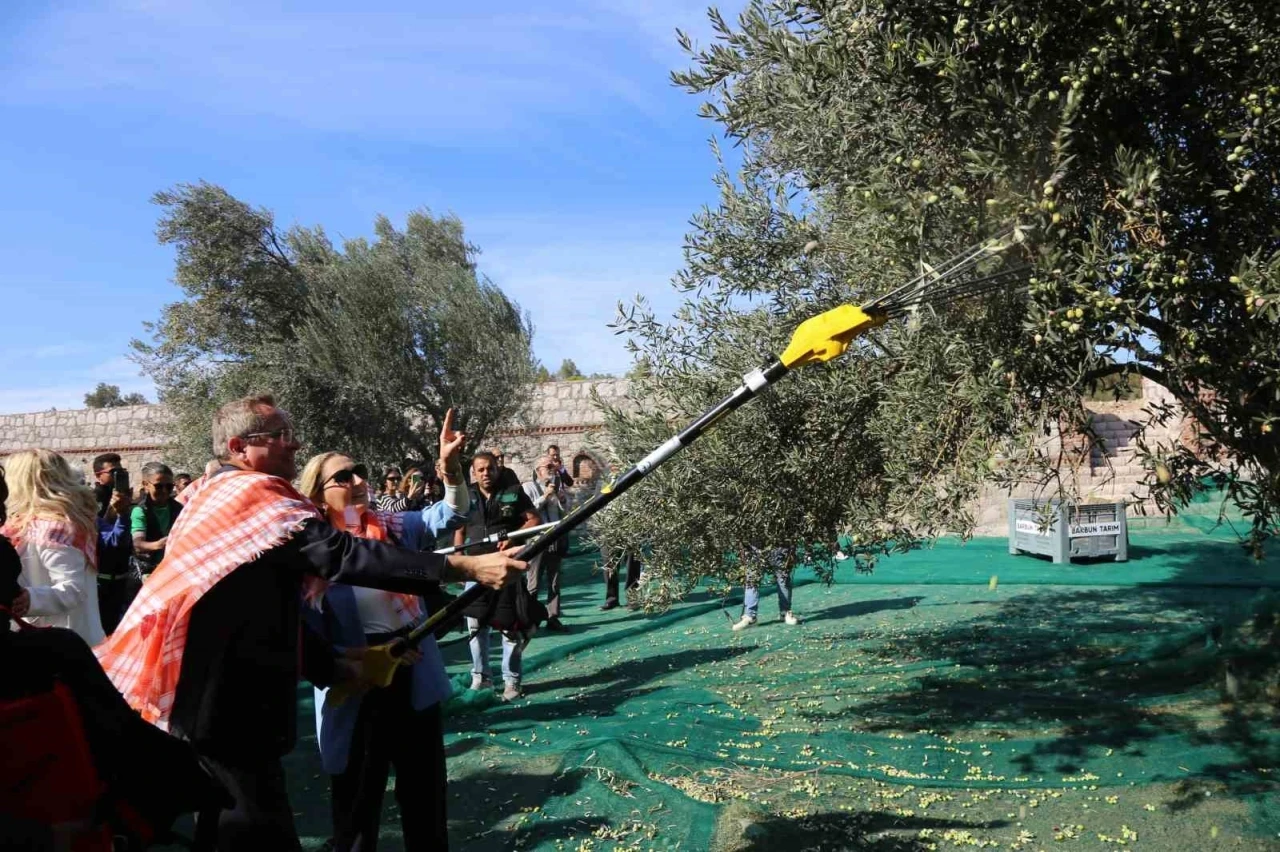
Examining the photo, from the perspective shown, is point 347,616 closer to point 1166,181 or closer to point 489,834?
point 489,834

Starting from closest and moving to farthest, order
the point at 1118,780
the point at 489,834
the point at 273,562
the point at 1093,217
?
the point at 273,562 < the point at 1093,217 < the point at 489,834 < the point at 1118,780

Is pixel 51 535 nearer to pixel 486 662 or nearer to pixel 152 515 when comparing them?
pixel 152 515

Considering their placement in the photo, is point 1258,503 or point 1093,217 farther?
point 1258,503

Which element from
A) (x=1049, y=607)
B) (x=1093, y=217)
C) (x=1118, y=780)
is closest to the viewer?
(x=1093, y=217)

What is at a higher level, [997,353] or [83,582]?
[997,353]

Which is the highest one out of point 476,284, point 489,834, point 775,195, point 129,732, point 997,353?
point 476,284

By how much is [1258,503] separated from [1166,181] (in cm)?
165

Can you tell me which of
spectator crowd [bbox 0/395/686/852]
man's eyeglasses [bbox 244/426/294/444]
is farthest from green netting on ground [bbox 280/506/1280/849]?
man's eyeglasses [bbox 244/426/294/444]

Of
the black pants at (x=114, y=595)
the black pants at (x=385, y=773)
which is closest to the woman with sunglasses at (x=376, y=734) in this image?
the black pants at (x=385, y=773)

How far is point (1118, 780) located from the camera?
597 centimetres

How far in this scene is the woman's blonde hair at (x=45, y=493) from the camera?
4.99 m

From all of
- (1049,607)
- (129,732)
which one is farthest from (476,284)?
(129,732)

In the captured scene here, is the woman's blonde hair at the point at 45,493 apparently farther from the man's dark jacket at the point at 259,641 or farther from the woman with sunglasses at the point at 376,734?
the man's dark jacket at the point at 259,641

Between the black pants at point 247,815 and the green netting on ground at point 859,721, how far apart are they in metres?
2.13
